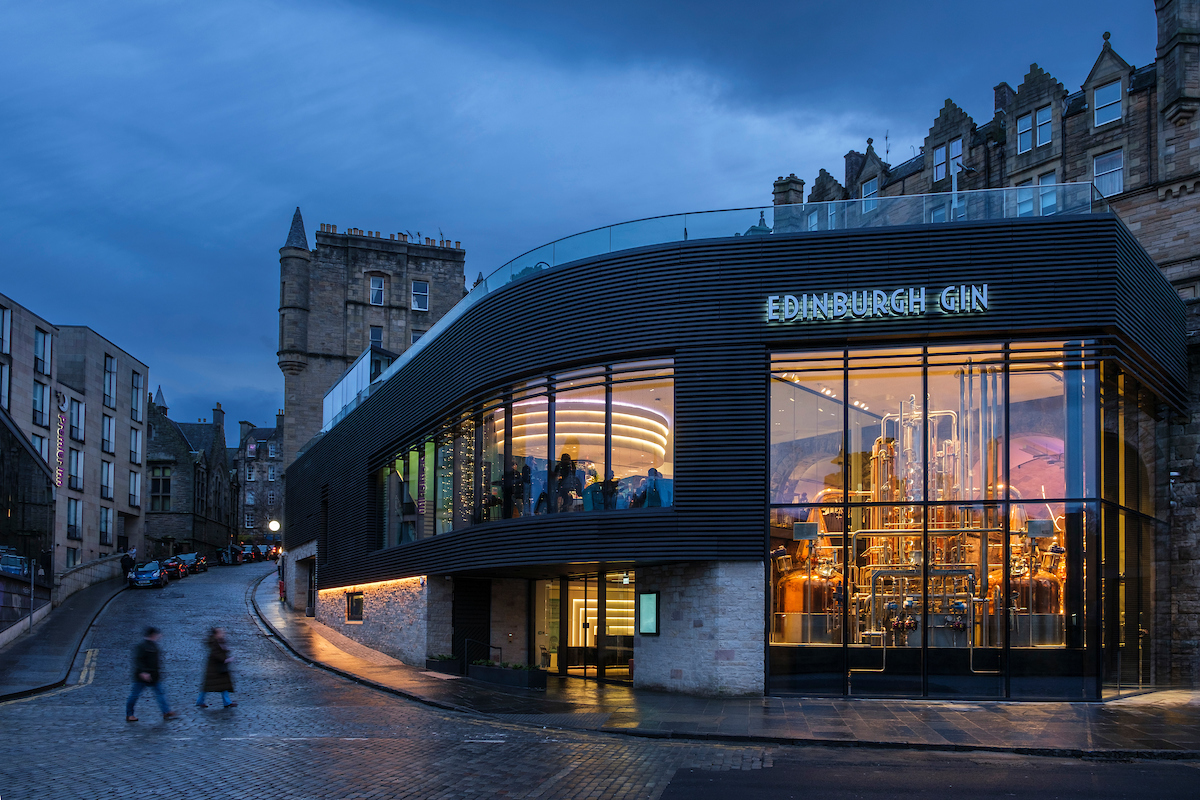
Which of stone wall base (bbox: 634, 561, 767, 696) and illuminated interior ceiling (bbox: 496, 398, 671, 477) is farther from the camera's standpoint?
illuminated interior ceiling (bbox: 496, 398, 671, 477)

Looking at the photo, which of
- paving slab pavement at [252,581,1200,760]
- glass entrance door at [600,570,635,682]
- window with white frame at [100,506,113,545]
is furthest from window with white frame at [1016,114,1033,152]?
window with white frame at [100,506,113,545]

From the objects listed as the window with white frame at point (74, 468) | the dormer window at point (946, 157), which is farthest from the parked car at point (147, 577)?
the dormer window at point (946, 157)

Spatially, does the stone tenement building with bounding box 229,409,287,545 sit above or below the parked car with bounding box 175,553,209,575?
above

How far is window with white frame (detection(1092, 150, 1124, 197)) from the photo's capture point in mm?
40531

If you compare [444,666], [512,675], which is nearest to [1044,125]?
[444,666]

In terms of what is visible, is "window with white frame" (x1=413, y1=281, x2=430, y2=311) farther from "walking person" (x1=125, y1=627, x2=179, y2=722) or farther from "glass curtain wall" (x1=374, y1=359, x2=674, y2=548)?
"walking person" (x1=125, y1=627, x2=179, y2=722)

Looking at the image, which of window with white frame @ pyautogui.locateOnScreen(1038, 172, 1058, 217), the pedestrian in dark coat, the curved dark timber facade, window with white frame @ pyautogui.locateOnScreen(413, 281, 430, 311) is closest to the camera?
the pedestrian in dark coat

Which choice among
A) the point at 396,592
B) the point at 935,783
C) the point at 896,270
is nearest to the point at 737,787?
the point at 935,783

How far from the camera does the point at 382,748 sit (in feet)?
47.3

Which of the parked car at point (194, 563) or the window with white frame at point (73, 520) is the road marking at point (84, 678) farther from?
the parked car at point (194, 563)

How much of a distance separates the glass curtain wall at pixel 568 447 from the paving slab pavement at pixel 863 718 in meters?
4.02

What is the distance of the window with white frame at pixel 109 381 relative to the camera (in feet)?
202

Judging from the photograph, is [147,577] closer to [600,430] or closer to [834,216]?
[600,430]

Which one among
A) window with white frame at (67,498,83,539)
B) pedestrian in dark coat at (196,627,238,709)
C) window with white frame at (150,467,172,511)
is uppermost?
window with white frame at (150,467,172,511)
